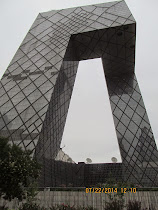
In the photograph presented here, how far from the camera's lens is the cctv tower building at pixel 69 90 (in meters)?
17.1

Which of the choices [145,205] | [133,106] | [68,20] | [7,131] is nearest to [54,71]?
[7,131]

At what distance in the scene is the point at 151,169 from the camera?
21.0 meters

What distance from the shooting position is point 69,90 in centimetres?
2586

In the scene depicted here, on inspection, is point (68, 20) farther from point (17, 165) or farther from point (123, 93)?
point (17, 165)

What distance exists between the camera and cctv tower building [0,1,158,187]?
1709cm

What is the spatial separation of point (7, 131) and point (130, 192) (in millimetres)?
11567
